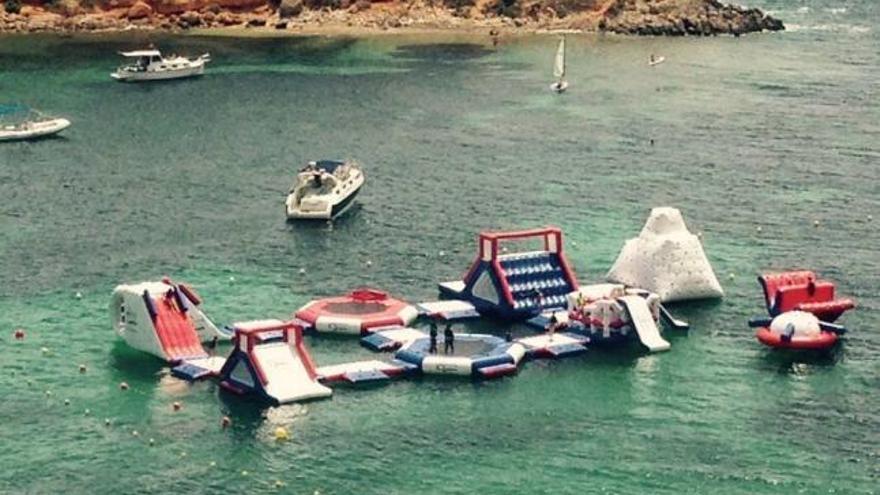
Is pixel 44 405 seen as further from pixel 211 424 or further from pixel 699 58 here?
pixel 699 58

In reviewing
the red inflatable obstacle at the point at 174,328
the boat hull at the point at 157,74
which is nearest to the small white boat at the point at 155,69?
the boat hull at the point at 157,74

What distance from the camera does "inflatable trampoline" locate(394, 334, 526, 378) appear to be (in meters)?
77.5

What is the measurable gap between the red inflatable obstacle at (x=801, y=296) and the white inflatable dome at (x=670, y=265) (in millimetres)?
4202

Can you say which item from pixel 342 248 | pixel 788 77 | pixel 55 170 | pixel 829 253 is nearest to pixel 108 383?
pixel 342 248

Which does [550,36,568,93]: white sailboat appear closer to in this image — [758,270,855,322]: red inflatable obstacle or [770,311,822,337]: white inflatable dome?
[758,270,855,322]: red inflatable obstacle

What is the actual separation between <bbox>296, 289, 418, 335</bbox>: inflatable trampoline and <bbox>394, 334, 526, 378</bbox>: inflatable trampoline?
4312 mm

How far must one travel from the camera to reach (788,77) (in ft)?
570

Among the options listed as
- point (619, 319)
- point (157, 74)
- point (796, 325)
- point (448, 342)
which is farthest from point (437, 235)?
point (157, 74)

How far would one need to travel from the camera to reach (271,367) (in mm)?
75250

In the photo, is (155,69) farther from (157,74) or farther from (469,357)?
(469,357)

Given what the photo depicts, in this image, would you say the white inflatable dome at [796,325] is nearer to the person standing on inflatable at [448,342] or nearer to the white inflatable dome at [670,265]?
the white inflatable dome at [670,265]

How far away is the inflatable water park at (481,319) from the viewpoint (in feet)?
250

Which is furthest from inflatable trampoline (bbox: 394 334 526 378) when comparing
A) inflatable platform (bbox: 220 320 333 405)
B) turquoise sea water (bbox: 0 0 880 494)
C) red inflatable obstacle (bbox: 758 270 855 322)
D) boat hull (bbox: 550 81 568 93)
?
boat hull (bbox: 550 81 568 93)

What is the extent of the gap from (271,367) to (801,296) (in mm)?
28216
